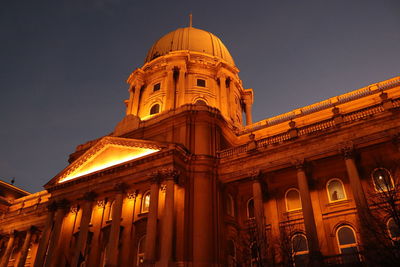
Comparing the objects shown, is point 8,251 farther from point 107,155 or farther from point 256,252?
point 256,252

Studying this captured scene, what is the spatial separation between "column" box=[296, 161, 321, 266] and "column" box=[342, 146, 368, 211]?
2867 millimetres

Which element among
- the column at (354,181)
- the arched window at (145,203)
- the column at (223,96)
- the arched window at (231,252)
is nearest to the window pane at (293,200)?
the arched window at (231,252)

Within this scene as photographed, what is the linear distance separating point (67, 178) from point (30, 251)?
1257 centimetres

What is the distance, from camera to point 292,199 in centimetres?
2705

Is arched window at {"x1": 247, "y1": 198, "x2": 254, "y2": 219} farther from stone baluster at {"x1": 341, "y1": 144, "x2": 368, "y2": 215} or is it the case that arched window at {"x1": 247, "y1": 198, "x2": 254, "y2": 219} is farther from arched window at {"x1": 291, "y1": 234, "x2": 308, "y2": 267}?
stone baluster at {"x1": 341, "y1": 144, "x2": 368, "y2": 215}

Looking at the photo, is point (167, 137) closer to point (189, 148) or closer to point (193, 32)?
point (189, 148)

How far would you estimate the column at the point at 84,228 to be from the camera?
26.0m

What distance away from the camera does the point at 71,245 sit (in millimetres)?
31062

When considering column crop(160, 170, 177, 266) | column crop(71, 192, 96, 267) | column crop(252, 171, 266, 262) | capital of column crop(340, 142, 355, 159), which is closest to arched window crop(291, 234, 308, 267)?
column crop(252, 171, 266, 262)

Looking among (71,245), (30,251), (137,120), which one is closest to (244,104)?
(137,120)

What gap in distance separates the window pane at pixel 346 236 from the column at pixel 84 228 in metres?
19.0

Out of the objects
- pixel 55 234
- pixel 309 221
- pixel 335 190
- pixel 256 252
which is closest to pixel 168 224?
pixel 256 252

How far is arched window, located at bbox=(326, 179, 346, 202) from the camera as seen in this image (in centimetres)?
2522

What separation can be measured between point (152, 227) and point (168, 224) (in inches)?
46.8
